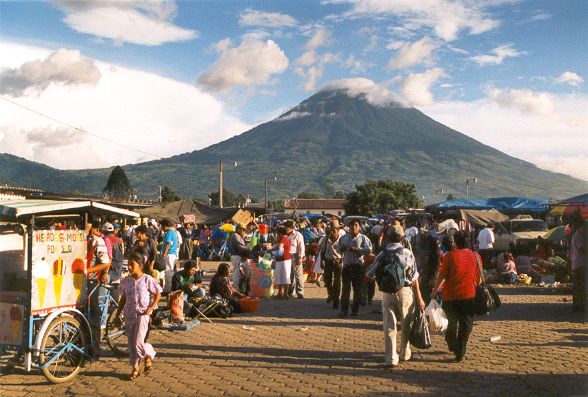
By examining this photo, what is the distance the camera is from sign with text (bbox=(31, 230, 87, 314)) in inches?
240

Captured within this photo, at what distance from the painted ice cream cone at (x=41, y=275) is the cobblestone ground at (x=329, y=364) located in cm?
97

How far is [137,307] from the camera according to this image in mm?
6410

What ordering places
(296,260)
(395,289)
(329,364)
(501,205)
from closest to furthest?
(395,289) < (329,364) < (296,260) < (501,205)

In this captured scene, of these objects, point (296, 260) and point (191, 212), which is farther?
point (191, 212)

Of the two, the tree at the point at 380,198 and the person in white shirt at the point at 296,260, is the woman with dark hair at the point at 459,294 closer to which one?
the person in white shirt at the point at 296,260

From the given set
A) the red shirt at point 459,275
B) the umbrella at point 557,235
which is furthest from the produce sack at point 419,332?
the umbrella at point 557,235

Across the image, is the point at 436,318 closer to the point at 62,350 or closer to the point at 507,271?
the point at 62,350

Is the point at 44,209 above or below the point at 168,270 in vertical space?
above

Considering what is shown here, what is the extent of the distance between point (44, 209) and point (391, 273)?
3.98 m

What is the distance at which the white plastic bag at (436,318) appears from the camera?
25.1ft

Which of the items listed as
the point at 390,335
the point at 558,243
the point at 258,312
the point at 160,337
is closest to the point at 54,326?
Answer: the point at 160,337

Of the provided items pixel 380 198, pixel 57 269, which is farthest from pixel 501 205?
pixel 380 198

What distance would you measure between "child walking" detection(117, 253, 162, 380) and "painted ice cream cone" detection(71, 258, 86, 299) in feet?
1.71

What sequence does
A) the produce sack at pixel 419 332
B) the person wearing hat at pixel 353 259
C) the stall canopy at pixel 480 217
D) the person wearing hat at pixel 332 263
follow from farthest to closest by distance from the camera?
the stall canopy at pixel 480 217 → the person wearing hat at pixel 332 263 → the person wearing hat at pixel 353 259 → the produce sack at pixel 419 332
